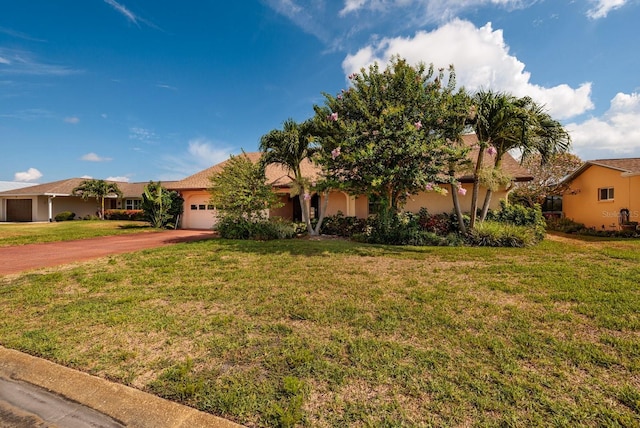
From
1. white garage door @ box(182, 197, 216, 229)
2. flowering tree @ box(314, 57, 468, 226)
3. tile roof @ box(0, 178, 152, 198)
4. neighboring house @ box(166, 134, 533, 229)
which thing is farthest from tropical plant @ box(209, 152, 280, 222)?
tile roof @ box(0, 178, 152, 198)

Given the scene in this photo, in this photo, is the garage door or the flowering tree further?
the garage door

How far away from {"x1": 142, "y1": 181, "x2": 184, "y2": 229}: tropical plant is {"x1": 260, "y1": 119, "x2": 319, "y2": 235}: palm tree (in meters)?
10.0

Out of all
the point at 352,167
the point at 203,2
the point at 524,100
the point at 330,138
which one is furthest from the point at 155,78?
the point at 524,100

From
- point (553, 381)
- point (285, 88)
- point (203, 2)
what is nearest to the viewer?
point (553, 381)

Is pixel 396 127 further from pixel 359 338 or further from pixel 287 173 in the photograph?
pixel 287 173

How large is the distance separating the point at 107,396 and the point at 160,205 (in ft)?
60.5

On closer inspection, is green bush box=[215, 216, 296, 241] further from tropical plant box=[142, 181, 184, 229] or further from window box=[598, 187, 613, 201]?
window box=[598, 187, 613, 201]

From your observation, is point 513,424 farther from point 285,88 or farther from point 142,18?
point 285,88

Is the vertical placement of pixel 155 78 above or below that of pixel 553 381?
above

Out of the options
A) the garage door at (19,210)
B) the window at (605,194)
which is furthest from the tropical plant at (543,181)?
the garage door at (19,210)

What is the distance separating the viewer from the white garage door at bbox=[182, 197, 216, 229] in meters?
19.3

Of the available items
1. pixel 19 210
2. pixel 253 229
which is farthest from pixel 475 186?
pixel 19 210

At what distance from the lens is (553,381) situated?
8.64 feet

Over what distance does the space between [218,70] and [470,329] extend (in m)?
15.7
